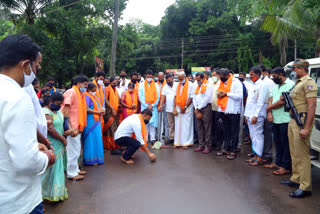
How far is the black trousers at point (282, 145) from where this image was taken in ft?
14.3

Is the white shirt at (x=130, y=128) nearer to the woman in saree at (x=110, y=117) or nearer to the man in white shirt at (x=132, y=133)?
the man in white shirt at (x=132, y=133)

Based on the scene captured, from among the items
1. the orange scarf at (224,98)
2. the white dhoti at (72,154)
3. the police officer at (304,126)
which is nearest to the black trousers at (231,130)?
the orange scarf at (224,98)

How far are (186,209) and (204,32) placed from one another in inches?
1125

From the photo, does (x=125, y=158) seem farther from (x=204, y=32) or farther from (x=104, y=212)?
(x=204, y=32)

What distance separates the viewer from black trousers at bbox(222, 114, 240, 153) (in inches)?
220

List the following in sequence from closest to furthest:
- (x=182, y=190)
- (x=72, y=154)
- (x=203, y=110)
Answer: (x=182, y=190)
(x=72, y=154)
(x=203, y=110)

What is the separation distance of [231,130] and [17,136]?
4.91 m

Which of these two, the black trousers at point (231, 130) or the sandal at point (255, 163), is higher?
the black trousers at point (231, 130)

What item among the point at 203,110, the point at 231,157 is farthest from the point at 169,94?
the point at 231,157

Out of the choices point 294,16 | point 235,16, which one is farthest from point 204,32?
point 294,16

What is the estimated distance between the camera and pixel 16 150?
1319 mm

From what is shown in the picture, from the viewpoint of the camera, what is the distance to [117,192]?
3857mm

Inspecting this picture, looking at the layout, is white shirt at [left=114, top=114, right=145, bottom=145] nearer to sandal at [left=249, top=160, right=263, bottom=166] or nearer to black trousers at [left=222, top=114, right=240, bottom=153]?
black trousers at [left=222, top=114, right=240, bottom=153]

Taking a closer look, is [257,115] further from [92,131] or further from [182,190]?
[92,131]
